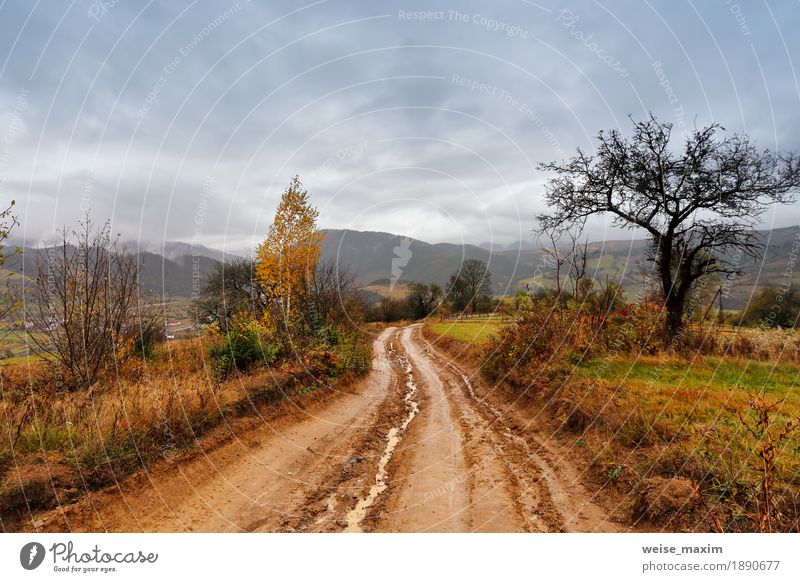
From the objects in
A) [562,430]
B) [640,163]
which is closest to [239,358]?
[562,430]

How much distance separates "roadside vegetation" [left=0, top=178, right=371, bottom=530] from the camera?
5.91 meters

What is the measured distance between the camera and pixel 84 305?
9.55 metres

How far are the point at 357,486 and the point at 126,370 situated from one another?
801cm

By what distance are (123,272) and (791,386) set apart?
18.1 meters

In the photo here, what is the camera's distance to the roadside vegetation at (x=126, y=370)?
5.91 meters

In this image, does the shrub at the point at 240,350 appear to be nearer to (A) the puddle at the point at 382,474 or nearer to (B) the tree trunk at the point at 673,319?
(A) the puddle at the point at 382,474

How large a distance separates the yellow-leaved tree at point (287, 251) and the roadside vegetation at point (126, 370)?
0.14ft

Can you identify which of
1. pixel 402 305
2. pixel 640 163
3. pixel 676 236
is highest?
pixel 640 163

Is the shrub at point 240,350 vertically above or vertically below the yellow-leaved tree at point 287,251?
below

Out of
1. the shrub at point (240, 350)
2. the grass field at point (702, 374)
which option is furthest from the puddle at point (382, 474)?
the grass field at point (702, 374)

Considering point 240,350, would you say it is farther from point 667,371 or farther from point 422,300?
point 422,300
